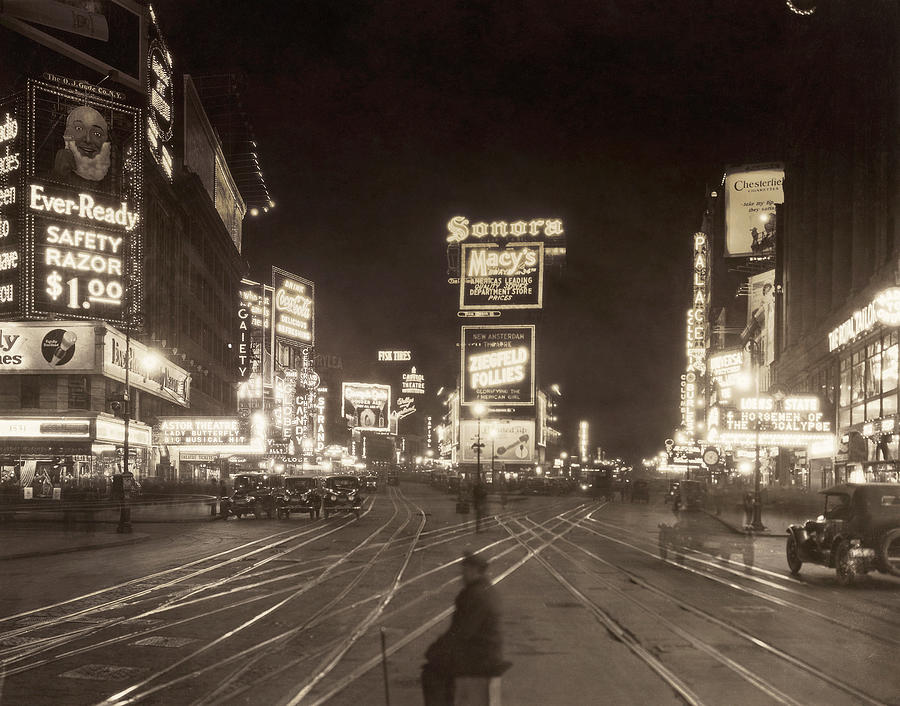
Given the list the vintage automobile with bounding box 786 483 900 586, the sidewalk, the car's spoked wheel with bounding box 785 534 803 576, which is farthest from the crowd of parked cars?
the vintage automobile with bounding box 786 483 900 586

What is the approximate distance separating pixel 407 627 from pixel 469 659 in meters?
7.45

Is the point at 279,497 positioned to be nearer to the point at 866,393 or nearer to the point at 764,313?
the point at 866,393

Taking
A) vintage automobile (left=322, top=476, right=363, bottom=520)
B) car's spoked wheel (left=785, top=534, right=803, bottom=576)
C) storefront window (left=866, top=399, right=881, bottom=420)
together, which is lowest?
vintage automobile (left=322, top=476, right=363, bottom=520)

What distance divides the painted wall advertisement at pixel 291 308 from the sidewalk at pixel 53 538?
7033 centimetres

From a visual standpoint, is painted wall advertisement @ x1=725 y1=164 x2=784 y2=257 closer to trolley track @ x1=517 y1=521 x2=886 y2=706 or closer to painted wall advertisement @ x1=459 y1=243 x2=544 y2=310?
painted wall advertisement @ x1=459 y1=243 x2=544 y2=310

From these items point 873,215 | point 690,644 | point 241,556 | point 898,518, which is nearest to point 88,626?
point 690,644

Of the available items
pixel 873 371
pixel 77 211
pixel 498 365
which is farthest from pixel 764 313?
pixel 77 211

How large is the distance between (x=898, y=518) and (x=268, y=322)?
91688 millimetres

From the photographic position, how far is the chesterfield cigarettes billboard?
311 feet

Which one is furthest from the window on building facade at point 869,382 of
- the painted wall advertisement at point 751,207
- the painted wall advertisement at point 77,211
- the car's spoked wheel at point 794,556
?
the painted wall advertisement at point 751,207

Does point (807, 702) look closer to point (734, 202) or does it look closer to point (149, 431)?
point (149, 431)

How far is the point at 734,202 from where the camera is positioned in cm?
9844

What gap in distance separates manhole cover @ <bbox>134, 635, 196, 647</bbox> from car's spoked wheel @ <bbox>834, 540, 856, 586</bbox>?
1325 centimetres

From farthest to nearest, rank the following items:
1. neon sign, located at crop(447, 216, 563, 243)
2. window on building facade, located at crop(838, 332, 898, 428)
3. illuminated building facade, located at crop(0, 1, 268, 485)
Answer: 1. neon sign, located at crop(447, 216, 563, 243)
2. illuminated building facade, located at crop(0, 1, 268, 485)
3. window on building facade, located at crop(838, 332, 898, 428)
